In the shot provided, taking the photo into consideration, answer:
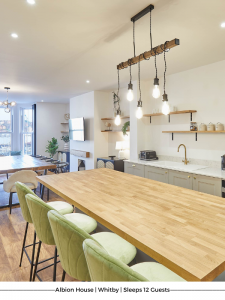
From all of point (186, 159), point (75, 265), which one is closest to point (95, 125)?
point (186, 159)

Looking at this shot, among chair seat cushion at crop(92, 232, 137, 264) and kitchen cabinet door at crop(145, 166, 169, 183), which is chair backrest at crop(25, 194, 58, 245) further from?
kitchen cabinet door at crop(145, 166, 169, 183)

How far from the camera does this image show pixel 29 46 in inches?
114

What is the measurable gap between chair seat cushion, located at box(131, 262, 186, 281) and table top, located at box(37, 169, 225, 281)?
0.63ft

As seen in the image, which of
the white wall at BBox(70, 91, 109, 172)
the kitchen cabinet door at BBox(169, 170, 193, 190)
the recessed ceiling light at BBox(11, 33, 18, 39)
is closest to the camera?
the recessed ceiling light at BBox(11, 33, 18, 39)

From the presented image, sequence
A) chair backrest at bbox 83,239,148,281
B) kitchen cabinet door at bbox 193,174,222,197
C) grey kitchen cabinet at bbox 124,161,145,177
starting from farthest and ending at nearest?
grey kitchen cabinet at bbox 124,161,145,177 < kitchen cabinet door at bbox 193,174,222,197 < chair backrest at bbox 83,239,148,281

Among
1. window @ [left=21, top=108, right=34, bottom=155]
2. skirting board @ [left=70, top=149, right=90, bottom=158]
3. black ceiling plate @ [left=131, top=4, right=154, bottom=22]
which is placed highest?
black ceiling plate @ [left=131, top=4, right=154, bottom=22]

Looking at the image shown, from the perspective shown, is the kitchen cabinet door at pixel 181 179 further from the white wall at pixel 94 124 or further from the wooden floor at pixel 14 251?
the white wall at pixel 94 124

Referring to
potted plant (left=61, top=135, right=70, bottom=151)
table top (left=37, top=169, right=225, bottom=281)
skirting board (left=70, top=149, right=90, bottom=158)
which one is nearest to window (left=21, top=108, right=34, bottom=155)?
potted plant (left=61, top=135, right=70, bottom=151)

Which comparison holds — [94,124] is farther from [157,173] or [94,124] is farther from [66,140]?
[66,140]

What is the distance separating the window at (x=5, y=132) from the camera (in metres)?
8.66

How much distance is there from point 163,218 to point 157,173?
2.47m

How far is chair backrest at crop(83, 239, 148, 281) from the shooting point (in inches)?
29.7

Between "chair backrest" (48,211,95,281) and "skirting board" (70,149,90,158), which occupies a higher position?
"skirting board" (70,149,90,158)

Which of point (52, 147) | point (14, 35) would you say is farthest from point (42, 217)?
point (52, 147)
